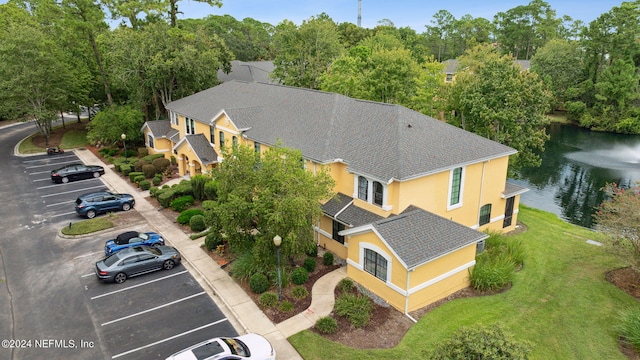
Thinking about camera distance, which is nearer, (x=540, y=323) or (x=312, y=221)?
(x=540, y=323)

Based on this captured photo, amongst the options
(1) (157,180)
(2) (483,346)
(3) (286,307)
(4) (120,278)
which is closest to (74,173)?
(1) (157,180)

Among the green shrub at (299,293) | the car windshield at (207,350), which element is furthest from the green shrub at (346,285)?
the car windshield at (207,350)

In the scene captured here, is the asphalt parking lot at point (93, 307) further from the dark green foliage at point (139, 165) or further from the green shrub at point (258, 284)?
the dark green foliage at point (139, 165)

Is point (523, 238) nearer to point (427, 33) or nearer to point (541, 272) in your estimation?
point (541, 272)

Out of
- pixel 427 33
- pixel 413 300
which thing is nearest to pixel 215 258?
pixel 413 300

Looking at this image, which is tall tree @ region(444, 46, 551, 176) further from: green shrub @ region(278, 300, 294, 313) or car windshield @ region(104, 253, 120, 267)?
car windshield @ region(104, 253, 120, 267)

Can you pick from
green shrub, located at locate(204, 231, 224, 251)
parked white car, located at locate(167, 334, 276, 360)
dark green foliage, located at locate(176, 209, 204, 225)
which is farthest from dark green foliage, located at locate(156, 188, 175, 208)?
parked white car, located at locate(167, 334, 276, 360)
